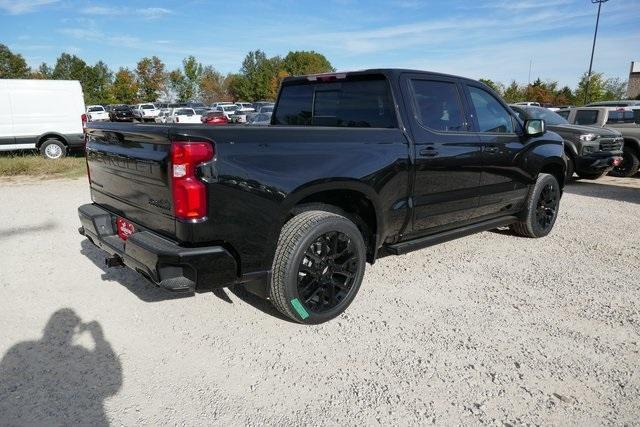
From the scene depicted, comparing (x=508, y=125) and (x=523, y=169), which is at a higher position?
(x=508, y=125)

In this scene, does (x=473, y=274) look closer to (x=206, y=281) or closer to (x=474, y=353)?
(x=474, y=353)

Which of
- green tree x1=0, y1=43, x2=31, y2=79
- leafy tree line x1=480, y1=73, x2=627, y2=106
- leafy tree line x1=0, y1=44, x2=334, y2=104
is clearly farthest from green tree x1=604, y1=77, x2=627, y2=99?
green tree x1=0, y1=43, x2=31, y2=79

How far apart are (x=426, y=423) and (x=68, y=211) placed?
6382mm

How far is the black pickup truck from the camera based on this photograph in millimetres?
2652

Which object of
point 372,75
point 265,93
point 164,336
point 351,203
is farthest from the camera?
point 265,93

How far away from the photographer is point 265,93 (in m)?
66.1

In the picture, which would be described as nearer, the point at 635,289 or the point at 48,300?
the point at 48,300

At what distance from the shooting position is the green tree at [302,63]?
263 ft

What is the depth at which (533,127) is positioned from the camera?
16.0 ft

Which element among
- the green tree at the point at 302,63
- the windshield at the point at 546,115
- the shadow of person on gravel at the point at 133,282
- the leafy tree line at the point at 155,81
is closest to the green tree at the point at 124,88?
the leafy tree line at the point at 155,81

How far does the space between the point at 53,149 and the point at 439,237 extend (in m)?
12.7

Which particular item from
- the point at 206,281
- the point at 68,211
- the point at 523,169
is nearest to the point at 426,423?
the point at 206,281

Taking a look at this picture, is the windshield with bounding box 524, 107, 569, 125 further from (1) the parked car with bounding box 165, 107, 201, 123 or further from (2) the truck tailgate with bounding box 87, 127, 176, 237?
(1) the parked car with bounding box 165, 107, 201, 123

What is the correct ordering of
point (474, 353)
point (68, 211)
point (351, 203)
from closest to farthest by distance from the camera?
point (474, 353) < point (351, 203) < point (68, 211)
